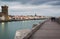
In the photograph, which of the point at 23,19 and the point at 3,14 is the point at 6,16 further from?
the point at 23,19

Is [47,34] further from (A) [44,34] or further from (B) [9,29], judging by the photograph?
(B) [9,29]

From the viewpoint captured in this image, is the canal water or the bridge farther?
the canal water

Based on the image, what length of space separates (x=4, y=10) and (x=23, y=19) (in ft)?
66.6

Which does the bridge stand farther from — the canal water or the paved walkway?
the canal water

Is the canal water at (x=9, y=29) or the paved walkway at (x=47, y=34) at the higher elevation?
the paved walkway at (x=47, y=34)

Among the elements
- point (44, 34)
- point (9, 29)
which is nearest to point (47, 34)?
point (44, 34)

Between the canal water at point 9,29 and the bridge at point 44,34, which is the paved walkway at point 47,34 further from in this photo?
the canal water at point 9,29

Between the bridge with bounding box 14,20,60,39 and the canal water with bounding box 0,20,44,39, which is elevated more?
the bridge with bounding box 14,20,60,39

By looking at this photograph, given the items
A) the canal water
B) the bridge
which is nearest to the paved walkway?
the bridge

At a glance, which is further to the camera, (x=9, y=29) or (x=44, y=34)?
(x=9, y=29)

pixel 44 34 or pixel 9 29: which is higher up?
pixel 44 34

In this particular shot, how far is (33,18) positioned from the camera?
4409 inches

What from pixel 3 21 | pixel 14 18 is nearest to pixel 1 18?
pixel 3 21

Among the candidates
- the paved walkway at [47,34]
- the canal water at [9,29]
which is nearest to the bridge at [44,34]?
the paved walkway at [47,34]
